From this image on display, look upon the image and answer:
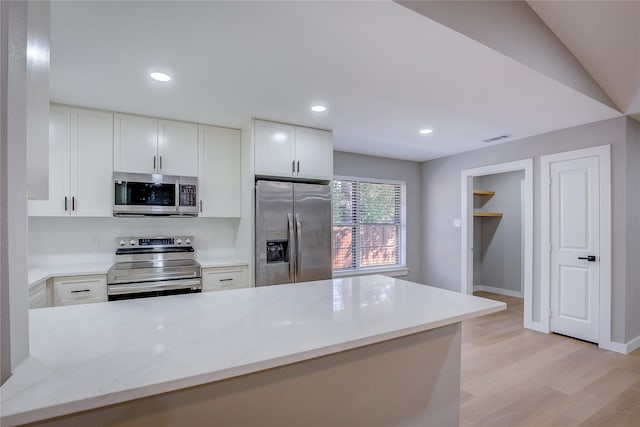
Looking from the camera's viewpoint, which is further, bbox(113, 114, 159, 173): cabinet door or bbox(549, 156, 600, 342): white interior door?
bbox(549, 156, 600, 342): white interior door

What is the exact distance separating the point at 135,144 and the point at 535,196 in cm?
444

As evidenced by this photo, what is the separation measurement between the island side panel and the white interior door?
8.77ft

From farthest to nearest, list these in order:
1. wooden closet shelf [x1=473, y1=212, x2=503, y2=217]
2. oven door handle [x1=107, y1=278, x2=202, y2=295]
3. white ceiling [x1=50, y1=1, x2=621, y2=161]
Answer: wooden closet shelf [x1=473, y1=212, x2=503, y2=217] < oven door handle [x1=107, y1=278, x2=202, y2=295] < white ceiling [x1=50, y1=1, x2=621, y2=161]

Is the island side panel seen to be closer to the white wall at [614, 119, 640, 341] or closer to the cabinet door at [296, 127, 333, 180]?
the cabinet door at [296, 127, 333, 180]

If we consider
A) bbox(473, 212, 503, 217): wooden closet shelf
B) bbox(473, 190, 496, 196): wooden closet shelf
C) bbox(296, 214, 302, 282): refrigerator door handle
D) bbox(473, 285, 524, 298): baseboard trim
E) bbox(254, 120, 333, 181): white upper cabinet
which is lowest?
bbox(473, 285, 524, 298): baseboard trim

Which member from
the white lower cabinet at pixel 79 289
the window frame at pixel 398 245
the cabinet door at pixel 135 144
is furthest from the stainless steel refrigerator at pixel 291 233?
the white lower cabinet at pixel 79 289

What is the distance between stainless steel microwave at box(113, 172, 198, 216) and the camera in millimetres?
2945

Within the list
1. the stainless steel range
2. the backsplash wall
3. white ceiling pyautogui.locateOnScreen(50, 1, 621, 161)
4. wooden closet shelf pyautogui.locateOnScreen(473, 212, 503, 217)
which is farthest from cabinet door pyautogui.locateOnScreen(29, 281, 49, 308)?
wooden closet shelf pyautogui.locateOnScreen(473, 212, 503, 217)

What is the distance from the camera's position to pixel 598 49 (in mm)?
2488

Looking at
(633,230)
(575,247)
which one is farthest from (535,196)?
(633,230)

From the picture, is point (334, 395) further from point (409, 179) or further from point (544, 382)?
point (409, 179)

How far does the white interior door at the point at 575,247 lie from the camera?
130 inches

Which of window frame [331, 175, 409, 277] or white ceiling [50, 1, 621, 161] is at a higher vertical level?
white ceiling [50, 1, 621, 161]

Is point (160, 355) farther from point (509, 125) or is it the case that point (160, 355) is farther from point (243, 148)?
point (509, 125)
